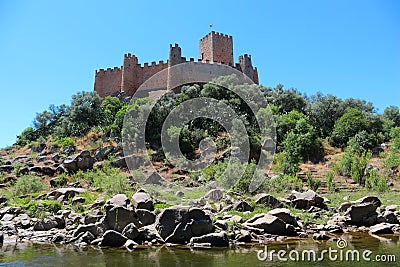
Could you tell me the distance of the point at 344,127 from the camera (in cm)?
3067

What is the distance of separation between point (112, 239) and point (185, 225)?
6.62 ft

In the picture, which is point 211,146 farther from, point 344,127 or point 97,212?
point 97,212

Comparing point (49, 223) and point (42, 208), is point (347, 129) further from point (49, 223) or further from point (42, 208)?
point (49, 223)

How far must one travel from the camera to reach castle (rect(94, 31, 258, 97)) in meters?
38.3

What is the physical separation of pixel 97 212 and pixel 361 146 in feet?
71.9

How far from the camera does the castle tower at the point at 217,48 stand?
3838 centimetres

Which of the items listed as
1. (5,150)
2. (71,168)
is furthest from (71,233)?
(5,150)

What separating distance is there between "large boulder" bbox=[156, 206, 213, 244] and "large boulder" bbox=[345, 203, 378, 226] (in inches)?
207

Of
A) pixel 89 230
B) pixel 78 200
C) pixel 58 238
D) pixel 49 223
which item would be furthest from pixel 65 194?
pixel 89 230

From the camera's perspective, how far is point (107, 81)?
133 ft

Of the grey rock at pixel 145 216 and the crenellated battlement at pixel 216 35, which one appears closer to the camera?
the grey rock at pixel 145 216

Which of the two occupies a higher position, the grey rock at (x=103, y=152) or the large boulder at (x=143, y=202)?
the grey rock at (x=103, y=152)

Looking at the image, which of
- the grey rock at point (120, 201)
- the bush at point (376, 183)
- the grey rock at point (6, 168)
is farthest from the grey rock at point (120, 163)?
the bush at point (376, 183)

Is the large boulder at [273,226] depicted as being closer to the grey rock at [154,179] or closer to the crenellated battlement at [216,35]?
the grey rock at [154,179]
